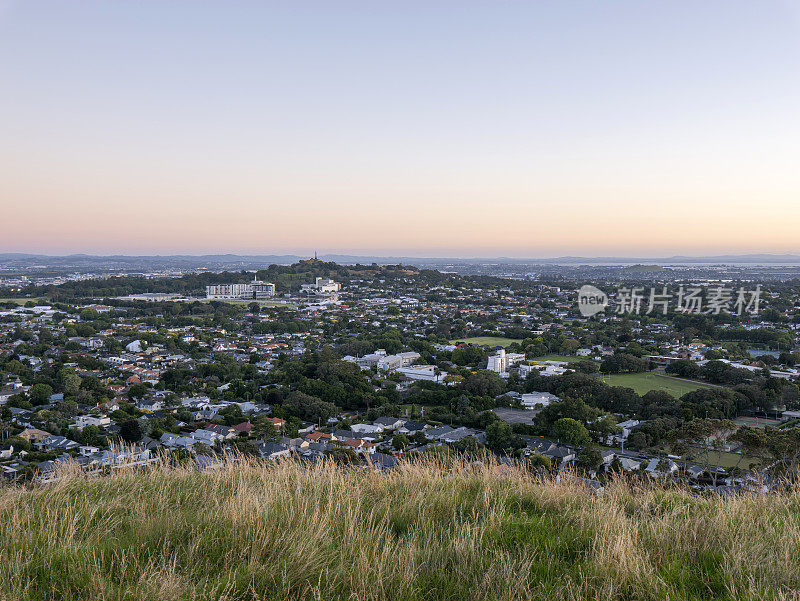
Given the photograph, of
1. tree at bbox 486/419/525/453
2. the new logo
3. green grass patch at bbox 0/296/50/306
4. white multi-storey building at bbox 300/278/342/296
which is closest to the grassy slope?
tree at bbox 486/419/525/453

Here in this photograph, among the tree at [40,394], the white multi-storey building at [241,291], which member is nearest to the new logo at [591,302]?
the white multi-storey building at [241,291]

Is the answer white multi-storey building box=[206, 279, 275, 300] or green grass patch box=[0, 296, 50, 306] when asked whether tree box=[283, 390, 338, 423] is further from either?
white multi-storey building box=[206, 279, 275, 300]

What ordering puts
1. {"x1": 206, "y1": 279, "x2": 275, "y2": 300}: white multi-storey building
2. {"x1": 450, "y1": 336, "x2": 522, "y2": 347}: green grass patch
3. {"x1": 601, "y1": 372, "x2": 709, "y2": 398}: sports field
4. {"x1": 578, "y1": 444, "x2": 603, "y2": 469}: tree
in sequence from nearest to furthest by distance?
{"x1": 578, "y1": 444, "x2": 603, "y2": 469}: tree < {"x1": 601, "y1": 372, "x2": 709, "y2": 398}: sports field < {"x1": 450, "y1": 336, "x2": 522, "y2": 347}: green grass patch < {"x1": 206, "y1": 279, "x2": 275, "y2": 300}: white multi-storey building

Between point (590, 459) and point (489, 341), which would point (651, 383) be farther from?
point (489, 341)

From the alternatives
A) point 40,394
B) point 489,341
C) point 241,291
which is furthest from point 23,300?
point 489,341

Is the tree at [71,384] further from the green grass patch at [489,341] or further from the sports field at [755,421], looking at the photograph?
the sports field at [755,421]

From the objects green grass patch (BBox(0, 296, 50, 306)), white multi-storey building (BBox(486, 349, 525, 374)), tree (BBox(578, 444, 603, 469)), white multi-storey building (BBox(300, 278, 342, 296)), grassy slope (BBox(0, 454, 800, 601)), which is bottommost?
white multi-storey building (BBox(486, 349, 525, 374))

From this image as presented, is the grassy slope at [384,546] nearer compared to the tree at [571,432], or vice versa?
the grassy slope at [384,546]
